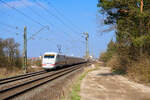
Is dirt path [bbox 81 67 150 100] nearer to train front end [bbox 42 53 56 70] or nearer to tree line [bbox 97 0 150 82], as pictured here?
tree line [bbox 97 0 150 82]

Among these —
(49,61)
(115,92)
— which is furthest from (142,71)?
(49,61)

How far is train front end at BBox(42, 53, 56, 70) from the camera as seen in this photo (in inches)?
1073

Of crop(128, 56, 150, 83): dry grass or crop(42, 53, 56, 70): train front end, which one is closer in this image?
crop(128, 56, 150, 83): dry grass

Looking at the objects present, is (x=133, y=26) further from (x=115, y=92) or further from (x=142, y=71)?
(x=115, y=92)

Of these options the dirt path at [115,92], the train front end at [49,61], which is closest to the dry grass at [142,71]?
the dirt path at [115,92]

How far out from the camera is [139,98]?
7.72 m

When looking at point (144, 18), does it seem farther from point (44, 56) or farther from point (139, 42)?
point (44, 56)

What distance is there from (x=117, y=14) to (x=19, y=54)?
21143 millimetres

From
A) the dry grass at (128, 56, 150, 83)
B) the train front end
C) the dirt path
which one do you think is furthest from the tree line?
the train front end

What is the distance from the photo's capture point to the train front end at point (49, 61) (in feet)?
89.4

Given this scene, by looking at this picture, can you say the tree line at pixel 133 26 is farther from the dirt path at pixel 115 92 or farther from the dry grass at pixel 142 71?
the dirt path at pixel 115 92

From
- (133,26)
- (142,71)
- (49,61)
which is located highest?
(133,26)

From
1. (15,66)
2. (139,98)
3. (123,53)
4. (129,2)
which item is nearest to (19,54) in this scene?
(15,66)

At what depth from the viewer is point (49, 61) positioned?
27469 mm
